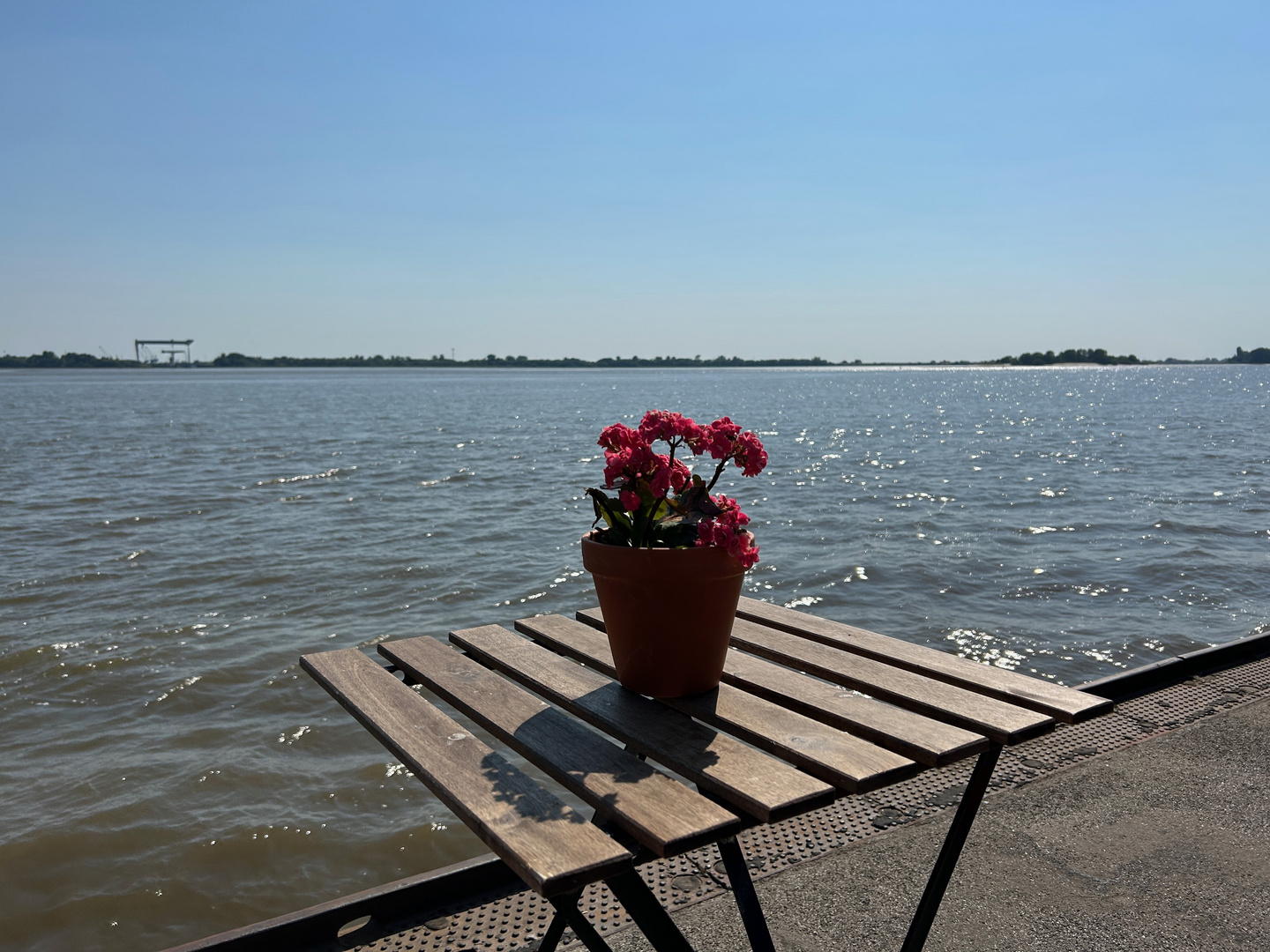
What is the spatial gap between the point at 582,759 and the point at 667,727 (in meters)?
0.20

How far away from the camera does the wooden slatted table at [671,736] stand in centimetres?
126

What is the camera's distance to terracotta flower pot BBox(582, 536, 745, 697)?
172 cm

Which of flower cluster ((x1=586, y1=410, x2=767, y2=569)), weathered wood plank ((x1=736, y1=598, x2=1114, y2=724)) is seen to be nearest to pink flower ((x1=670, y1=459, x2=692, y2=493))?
flower cluster ((x1=586, y1=410, x2=767, y2=569))

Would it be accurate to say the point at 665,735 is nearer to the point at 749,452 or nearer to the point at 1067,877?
the point at 749,452

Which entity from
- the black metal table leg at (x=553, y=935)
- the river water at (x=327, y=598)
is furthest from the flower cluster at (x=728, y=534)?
the river water at (x=327, y=598)

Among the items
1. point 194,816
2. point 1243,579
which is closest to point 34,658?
point 194,816

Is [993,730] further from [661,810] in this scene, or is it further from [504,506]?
[504,506]

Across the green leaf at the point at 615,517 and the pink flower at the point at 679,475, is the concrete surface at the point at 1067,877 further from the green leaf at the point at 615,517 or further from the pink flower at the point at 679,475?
the pink flower at the point at 679,475

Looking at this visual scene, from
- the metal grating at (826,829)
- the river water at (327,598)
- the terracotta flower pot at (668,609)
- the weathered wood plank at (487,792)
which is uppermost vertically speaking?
the terracotta flower pot at (668,609)

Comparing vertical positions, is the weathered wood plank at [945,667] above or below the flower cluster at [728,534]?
below

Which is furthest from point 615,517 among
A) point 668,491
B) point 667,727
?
point 667,727

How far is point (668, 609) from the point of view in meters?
1.72

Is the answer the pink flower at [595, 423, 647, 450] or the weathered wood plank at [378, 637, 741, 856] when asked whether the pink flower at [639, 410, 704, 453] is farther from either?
the weathered wood plank at [378, 637, 741, 856]

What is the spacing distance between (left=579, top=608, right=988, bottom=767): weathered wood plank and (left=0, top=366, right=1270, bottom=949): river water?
95.5 inches
